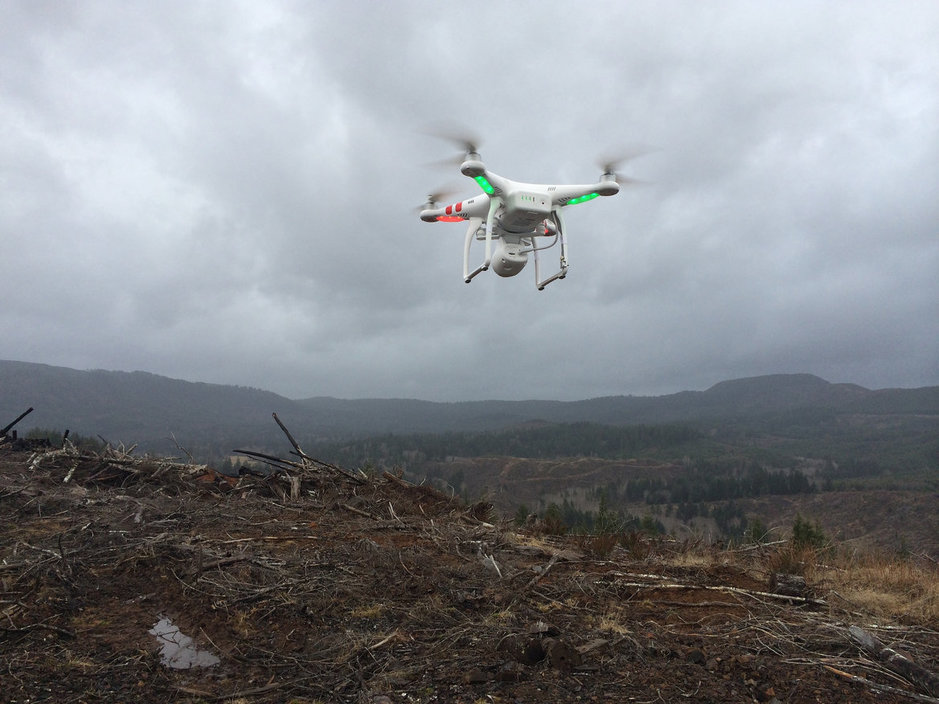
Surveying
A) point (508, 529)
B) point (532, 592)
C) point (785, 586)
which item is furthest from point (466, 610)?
point (508, 529)

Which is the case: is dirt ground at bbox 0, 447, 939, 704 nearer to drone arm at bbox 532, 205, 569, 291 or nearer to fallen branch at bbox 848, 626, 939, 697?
fallen branch at bbox 848, 626, 939, 697

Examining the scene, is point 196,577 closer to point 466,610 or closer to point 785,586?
point 466,610

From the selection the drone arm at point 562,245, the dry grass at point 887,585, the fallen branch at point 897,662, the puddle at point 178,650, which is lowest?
the dry grass at point 887,585

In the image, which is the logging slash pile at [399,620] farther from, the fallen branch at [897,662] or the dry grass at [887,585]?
the dry grass at [887,585]

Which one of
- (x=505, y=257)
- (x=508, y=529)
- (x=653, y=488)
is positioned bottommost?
(x=653, y=488)

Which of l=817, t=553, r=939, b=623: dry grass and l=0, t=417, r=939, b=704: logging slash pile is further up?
l=0, t=417, r=939, b=704: logging slash pile

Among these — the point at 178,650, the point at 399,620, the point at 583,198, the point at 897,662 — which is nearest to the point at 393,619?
the point at 399,620

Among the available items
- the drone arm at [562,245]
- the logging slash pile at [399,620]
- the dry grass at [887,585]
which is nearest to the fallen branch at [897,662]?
the logging slash pile at [399,620]

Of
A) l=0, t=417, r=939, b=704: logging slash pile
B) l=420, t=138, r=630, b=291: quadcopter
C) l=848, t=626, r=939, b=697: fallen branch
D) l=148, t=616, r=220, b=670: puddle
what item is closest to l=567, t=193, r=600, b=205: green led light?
l=420, t=138, r=630, b=291: quadcopter
